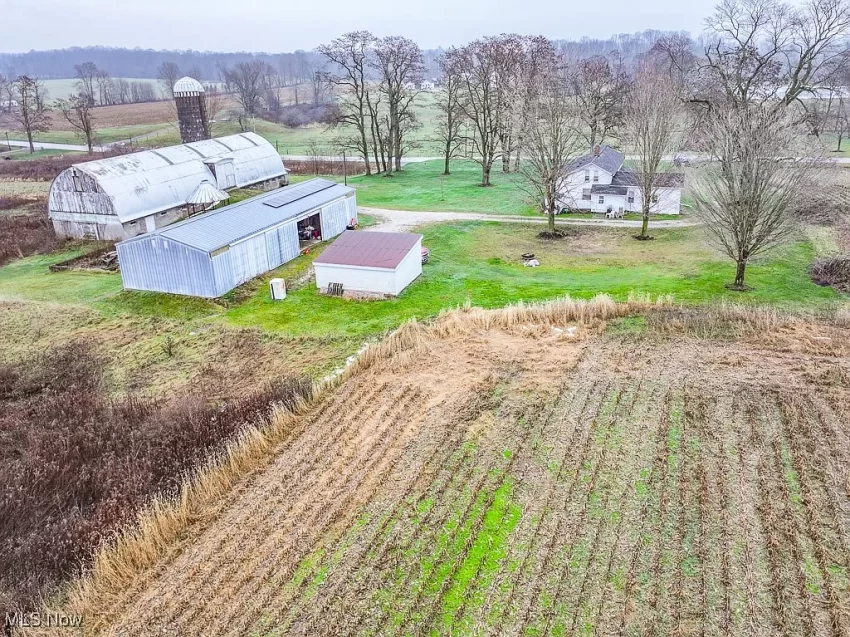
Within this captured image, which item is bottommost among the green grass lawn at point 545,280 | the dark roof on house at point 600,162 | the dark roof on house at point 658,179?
the green grass lawn at point 545,280

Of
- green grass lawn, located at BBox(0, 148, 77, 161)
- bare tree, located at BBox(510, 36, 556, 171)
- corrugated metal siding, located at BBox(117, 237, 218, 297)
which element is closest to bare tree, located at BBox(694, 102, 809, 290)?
bare tree, located at BBox(510, 36, 556, 171)

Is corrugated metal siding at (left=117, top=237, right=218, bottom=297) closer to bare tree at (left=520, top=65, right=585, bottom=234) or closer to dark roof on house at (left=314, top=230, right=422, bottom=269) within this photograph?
dark roof on house at (left=314, top=230, right=422, bottom=269)

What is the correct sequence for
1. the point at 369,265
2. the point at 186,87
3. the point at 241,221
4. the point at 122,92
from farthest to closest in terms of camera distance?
1. the point at 122,92
2. the point at 186,87
3. the point at 241,221
4. the point at 369,265

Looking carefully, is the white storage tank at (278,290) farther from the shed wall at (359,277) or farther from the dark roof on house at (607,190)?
the dark roof on house at (607,190)

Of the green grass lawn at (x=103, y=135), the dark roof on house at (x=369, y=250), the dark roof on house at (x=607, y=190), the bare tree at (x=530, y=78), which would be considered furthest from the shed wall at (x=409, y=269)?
the green grass lawn at (x=103, y=135)

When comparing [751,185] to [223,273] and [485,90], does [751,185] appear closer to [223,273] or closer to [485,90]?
[223,273]

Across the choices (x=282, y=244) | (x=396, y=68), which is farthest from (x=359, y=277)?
(x=396, y=68)

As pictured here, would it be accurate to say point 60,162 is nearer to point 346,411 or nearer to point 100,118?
point 100,118

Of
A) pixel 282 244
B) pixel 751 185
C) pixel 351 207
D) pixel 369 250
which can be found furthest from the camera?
pixel 351 207
